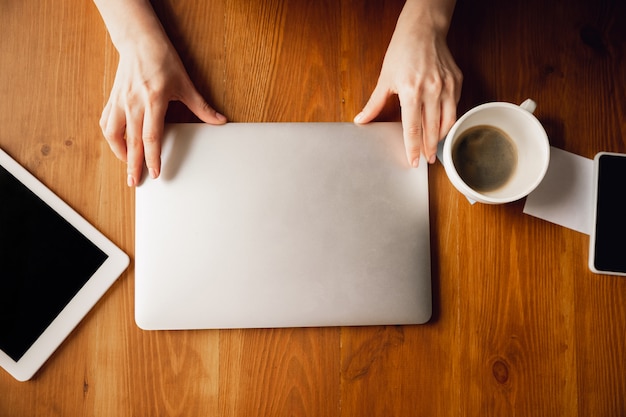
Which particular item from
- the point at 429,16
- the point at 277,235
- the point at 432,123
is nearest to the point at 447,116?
the point at 432,123

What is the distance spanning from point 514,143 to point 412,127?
5.6 inches

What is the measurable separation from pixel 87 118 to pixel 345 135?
0.39 meters

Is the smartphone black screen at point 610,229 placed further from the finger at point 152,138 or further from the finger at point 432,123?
the finger at point 152,138

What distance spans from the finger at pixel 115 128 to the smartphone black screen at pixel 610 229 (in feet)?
2.28

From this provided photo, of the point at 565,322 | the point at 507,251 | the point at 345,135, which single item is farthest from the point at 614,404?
the point at 345,135

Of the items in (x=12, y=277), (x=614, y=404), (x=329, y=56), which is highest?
(x=329, y=56)

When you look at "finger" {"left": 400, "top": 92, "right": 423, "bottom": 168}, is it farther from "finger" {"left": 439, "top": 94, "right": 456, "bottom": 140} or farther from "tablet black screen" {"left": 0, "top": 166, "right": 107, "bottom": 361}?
"tablet black screen" {"left": 0, "top": 166, "right": 107, "bottom": 361}

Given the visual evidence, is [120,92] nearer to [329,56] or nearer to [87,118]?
[87,118]

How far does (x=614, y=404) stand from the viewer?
0.60 m

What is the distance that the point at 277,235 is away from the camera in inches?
22.5

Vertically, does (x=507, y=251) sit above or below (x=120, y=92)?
below

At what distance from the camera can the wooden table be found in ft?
1.97

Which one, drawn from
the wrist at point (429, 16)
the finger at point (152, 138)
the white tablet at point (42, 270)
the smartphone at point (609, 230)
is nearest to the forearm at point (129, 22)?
the finger at point (152, 138)

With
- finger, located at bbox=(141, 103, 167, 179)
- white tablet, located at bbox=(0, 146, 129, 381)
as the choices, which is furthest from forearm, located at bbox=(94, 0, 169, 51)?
white tablet, located at bbox=(0, 146, 129, 381)
